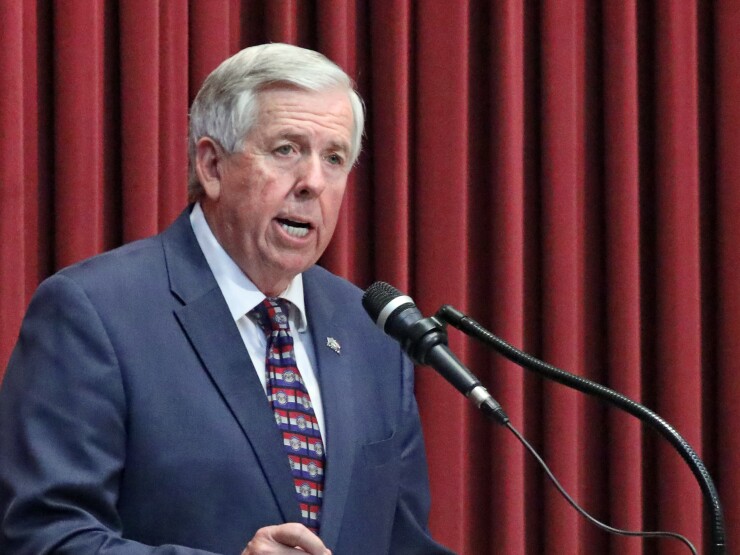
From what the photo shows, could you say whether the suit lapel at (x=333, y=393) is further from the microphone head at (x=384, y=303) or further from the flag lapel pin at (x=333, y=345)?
the microphone head at (x=384, y=303)

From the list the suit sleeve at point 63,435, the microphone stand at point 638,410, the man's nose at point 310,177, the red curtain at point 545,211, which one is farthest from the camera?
the red curtain at point 545,211

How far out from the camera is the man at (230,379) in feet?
4.88

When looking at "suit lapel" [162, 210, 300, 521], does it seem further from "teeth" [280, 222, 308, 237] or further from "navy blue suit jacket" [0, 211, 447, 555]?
"teeth" [280, 222, 308, 237]

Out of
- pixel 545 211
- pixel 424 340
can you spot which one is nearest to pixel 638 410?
pixel 424 340

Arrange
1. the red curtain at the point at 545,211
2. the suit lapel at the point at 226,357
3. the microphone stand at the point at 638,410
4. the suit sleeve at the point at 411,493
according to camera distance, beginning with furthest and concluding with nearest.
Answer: the red curtain at the point at 545,211 → the suit sleeve at the point at 411,493 → the suit lapel at the point at 226,357 → the microphone stand at the point at 638,410

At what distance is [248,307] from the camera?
68.3 inches

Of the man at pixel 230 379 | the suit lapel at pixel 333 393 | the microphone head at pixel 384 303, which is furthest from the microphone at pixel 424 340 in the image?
the suit lapel at pixel 333 393

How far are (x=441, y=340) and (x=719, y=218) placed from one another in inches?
55.8

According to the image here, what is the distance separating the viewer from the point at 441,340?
130cm

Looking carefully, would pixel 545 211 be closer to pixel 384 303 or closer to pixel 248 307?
pixel 248 307

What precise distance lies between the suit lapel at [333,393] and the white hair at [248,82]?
0.30 metres

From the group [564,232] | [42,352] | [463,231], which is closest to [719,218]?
[564,232]

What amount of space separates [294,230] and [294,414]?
0.27 metres

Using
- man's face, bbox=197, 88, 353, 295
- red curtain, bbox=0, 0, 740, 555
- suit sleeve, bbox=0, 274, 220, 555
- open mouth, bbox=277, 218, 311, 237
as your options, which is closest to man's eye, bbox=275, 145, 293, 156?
man's face, bbox=197, 88, 353, 295
